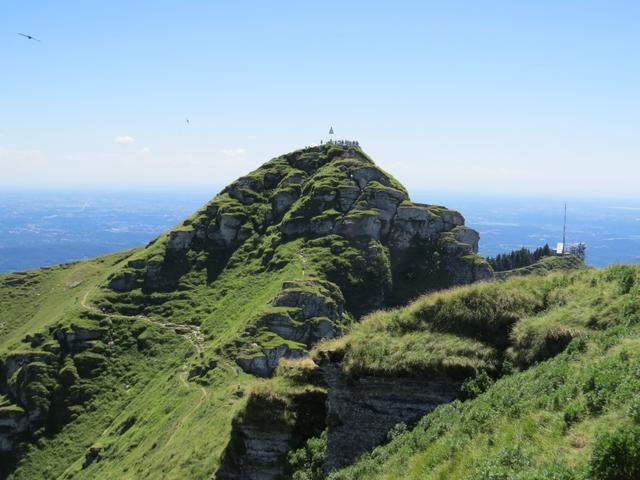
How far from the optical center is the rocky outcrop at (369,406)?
25844mm

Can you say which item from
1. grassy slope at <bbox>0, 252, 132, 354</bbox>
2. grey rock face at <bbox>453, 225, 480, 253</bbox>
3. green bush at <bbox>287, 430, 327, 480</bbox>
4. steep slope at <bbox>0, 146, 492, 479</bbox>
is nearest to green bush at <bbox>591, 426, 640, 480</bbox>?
green bush at <bbox>287, 430, 327, 480</bbox>

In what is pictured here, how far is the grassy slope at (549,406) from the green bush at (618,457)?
0.21 feet

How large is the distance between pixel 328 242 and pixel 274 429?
358ft

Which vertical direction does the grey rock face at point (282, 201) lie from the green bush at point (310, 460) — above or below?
above

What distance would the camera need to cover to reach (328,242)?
140 metres

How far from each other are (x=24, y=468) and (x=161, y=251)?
67.0 m

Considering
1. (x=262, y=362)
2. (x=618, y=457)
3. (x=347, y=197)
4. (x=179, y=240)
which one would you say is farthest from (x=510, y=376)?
(x=179, y=240)

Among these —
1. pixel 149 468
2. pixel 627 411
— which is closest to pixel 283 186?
pixel 149 468

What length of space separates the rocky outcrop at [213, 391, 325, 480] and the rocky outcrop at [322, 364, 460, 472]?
9.78 feet

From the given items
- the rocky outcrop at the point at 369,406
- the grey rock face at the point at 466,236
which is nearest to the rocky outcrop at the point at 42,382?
the grey rock face at the point at 466,236

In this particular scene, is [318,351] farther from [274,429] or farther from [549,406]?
[549,406]

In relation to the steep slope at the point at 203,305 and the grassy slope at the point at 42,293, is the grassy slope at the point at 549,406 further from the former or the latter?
the grassy slope at the point at 42,293

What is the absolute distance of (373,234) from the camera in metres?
143

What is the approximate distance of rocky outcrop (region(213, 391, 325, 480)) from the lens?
101 feet
